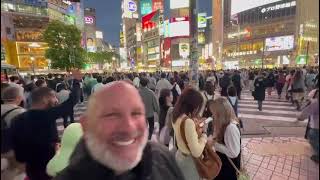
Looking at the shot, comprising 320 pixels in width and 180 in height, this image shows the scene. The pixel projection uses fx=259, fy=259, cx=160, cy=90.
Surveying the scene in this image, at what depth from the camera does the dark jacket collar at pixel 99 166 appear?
1350mm

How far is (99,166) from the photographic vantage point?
1378mm

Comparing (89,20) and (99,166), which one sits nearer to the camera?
(99,166)

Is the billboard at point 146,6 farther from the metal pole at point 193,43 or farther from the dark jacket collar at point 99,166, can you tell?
the dark jacket collar at point 99,166

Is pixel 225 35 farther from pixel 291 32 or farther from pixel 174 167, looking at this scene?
pixel 174 167

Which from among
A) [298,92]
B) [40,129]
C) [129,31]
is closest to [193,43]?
[298,92]

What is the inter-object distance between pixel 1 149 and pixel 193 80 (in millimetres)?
7871

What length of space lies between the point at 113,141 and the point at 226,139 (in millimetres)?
2177

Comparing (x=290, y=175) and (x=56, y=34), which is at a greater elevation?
(x=56, y=34)

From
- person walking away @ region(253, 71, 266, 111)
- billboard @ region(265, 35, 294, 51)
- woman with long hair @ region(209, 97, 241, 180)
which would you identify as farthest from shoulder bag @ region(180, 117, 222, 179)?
billboard @ region(265, 35, 294, 51)

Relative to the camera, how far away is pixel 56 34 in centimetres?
4628

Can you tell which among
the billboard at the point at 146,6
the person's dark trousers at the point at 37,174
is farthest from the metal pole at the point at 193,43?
the billboard at the point at 146,6

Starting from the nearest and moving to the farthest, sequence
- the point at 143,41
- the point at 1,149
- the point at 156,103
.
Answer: the point at 1,149 → the point at 156,103 → the point at 143,41

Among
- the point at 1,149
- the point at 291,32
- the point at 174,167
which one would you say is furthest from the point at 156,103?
the point at 291,32

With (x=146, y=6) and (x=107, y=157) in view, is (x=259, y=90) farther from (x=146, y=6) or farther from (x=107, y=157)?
(x=146, y=6)
